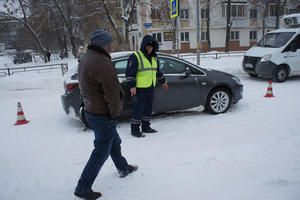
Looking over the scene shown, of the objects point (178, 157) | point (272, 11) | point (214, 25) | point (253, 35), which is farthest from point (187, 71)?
point (272, 11)

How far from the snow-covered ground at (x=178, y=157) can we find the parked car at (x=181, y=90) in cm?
37

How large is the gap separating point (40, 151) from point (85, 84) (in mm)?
2478

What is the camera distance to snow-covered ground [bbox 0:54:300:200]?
307cm

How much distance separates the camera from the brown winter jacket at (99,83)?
2584 mm

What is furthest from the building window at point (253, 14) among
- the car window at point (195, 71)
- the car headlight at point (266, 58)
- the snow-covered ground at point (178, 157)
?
the car window at point (195, 71)

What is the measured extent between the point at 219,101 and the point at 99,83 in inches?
160

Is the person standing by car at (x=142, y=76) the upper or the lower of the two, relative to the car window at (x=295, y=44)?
lower

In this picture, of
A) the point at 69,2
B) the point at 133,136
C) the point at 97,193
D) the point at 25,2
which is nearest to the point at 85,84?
the point at 97,193

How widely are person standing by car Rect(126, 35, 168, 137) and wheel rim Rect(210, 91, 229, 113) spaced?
189cm

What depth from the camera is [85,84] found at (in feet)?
8.84

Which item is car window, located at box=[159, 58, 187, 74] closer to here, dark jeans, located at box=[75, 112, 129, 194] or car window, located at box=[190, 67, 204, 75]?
car window, located at box=[190, 67, 204, 75]

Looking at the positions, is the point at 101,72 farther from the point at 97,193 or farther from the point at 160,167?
the point at 160,167

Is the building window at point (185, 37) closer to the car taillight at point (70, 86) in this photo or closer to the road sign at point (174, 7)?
the road sign at point (174, 7)

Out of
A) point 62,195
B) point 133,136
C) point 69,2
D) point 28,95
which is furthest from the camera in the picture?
point 69,2
